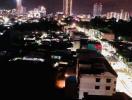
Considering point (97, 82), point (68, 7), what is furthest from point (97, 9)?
point (97, 82)

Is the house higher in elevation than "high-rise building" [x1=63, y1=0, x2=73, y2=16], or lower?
lower

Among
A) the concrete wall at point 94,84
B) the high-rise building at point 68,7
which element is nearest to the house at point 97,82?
the concrete wall at point 94,84

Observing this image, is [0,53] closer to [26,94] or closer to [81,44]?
[81,44]

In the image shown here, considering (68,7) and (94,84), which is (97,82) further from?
(68,7)

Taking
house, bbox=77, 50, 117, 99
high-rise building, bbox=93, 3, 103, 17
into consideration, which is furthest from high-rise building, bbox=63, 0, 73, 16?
house, bbox=77, 50, 117, 99

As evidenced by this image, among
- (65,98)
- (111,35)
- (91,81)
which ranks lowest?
(65,98)

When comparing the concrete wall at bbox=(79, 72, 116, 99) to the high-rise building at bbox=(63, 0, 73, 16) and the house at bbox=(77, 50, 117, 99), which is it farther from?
the high-rise building at bbox=(63, 0, 73, 16)

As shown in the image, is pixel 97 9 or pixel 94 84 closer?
pixel 94 84

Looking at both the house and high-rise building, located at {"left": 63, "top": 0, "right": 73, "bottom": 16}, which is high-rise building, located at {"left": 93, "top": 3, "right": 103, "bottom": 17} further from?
the house

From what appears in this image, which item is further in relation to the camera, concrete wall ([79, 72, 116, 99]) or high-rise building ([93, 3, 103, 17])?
high-rise building ([93, 3, 103, 17])

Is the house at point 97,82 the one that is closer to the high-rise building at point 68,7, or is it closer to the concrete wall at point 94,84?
the concrete wall at point 94,84

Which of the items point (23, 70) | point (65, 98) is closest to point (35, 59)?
point (23, 70)
